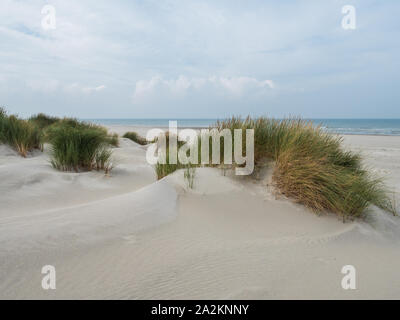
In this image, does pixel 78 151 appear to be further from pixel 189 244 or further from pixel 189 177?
pixel 189 244

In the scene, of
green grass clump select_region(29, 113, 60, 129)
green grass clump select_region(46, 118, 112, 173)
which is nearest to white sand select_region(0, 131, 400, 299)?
green grass clump select_region(46, 118, 112, 173)

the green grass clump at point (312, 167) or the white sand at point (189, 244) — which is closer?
the white sand at point (189, 244)

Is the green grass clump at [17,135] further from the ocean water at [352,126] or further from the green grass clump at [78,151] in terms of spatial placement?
the ocean water at [352,126]

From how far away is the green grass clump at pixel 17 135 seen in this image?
23.0 feet

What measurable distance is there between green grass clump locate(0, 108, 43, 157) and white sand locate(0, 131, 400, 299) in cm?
325

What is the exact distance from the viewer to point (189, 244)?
2.70 metres

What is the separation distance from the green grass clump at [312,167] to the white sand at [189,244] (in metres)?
0.22

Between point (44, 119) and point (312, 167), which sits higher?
point (44, 119)

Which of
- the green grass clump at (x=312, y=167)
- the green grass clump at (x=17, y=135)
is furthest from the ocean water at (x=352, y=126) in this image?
the green grass clump at (x=17, y=135)

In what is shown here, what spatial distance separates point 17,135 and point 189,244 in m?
6.79

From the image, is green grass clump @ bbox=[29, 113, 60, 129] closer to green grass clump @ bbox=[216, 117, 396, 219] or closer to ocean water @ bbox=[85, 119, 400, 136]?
Result: ocean water @ bbox=[85, 119, 400, 136]

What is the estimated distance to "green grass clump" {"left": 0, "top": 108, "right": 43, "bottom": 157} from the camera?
700 cm

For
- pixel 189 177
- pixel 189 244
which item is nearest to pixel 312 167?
pixel 189 177

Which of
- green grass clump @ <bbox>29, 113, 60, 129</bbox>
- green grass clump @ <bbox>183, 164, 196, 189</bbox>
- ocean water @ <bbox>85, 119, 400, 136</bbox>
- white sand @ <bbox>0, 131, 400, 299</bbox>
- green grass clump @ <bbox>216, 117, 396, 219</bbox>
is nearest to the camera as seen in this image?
white sand @ <bbox>0, 131, 400, 299</bbox>
